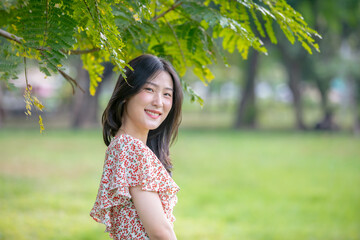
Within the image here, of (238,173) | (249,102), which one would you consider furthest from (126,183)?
(249,102)

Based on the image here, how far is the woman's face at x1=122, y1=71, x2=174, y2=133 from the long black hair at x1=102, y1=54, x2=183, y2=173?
3 centimetres

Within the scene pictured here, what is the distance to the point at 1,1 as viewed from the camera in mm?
2016

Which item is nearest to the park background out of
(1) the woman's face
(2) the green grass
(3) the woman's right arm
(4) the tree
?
(2) the green grass

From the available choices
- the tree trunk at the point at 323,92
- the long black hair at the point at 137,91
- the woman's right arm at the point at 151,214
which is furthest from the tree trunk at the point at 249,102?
the woman's right arm at the point at 151,214

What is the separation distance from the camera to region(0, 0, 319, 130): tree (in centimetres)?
204

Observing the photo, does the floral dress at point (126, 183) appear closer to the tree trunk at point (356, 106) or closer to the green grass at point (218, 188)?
the green grass at point (218, 188)

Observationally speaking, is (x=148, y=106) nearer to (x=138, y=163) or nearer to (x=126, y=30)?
(x=138, y=163)

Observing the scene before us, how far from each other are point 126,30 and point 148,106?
593 millimetres

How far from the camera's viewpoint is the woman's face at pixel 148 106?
230 cm

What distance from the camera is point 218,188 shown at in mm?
9539

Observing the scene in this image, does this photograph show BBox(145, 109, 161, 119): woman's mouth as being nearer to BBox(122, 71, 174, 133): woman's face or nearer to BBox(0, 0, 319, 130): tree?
BBox(122, 71, 174, 133): woman's face

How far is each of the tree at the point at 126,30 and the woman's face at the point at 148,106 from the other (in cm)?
22

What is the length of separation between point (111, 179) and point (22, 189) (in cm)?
713

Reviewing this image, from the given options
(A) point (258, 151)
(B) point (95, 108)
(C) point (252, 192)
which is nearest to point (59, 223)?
(C) point (252, 192)
